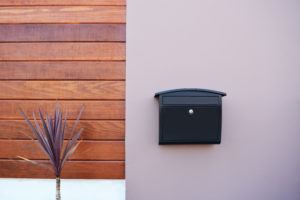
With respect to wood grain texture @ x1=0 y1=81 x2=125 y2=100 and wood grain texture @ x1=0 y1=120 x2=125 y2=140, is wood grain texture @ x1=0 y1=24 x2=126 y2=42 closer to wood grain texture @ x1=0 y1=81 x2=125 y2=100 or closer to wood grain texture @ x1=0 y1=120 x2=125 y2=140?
wood grain texture @ x1=0 y1=81 x2=125 y2=100

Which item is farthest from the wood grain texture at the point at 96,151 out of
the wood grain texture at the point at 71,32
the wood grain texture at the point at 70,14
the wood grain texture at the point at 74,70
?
the wood grain texture at the point at 70,14

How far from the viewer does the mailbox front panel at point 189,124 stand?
230 centimetres

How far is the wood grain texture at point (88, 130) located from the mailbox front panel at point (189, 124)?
0.34m

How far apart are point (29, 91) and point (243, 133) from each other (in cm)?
163

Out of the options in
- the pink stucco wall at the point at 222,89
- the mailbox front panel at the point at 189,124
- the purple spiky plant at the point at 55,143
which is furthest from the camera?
the pink stucco wall at the point at 222,89

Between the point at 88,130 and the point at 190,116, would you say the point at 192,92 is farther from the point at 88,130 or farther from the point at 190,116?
the point at 88,130

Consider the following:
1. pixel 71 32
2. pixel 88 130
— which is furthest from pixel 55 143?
pixel 71 32

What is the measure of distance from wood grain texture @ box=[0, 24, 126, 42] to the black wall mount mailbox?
1.90ft

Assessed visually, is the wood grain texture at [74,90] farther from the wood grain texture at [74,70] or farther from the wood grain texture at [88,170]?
the wood grain texture at [88,170]

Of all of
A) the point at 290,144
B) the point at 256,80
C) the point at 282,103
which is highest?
the point at 256,80

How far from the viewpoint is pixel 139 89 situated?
2.42 meters

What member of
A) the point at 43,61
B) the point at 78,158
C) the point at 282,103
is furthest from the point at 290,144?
the point at 43,61

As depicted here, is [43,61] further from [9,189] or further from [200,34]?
[200,34]

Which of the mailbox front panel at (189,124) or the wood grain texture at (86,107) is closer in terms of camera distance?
the mailbox front panel at (189,124)
